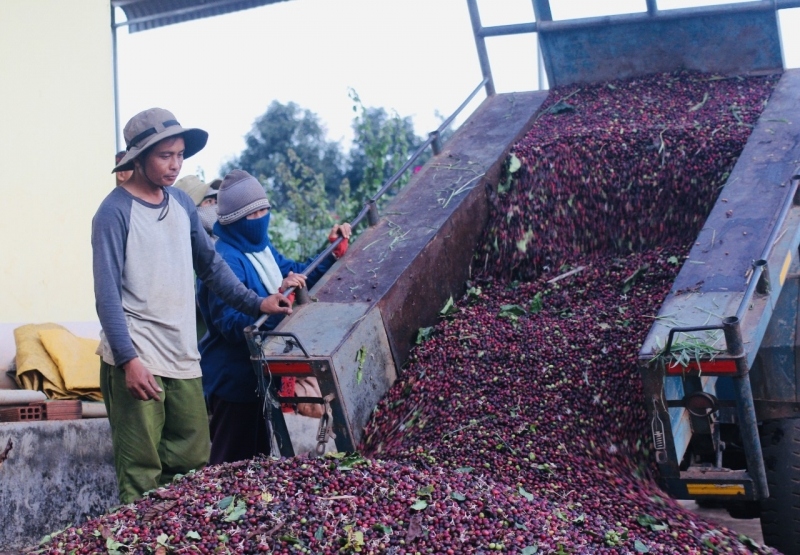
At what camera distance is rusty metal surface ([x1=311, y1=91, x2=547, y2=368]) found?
4820mm

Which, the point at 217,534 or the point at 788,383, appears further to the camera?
the point at 788,383

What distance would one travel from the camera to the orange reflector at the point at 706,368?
12.1 ft

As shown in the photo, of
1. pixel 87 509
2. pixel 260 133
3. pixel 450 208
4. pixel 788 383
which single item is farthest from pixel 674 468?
pixel 260 133

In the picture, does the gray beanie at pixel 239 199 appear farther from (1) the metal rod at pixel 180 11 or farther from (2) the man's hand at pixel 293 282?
(1) the metal rod at pixel 180 11

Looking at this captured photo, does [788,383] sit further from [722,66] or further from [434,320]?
[722,66]

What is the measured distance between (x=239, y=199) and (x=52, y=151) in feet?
9.48

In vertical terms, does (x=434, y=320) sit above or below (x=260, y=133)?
below

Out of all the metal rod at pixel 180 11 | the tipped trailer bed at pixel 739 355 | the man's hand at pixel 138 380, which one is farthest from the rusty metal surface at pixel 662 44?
the metal rod at pixel 180 11

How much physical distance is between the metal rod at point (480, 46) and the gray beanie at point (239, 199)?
2.29 m

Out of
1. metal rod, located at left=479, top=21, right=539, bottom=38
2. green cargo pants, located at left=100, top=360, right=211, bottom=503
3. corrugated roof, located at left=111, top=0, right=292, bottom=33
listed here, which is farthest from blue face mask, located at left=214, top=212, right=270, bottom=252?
corrugated roof, located at left=111, top=0, right=292, bottom=33

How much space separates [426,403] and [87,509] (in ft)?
6.85

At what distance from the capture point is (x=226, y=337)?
188 inches

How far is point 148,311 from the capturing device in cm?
417

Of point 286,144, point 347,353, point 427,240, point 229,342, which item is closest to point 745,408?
point 347,353
